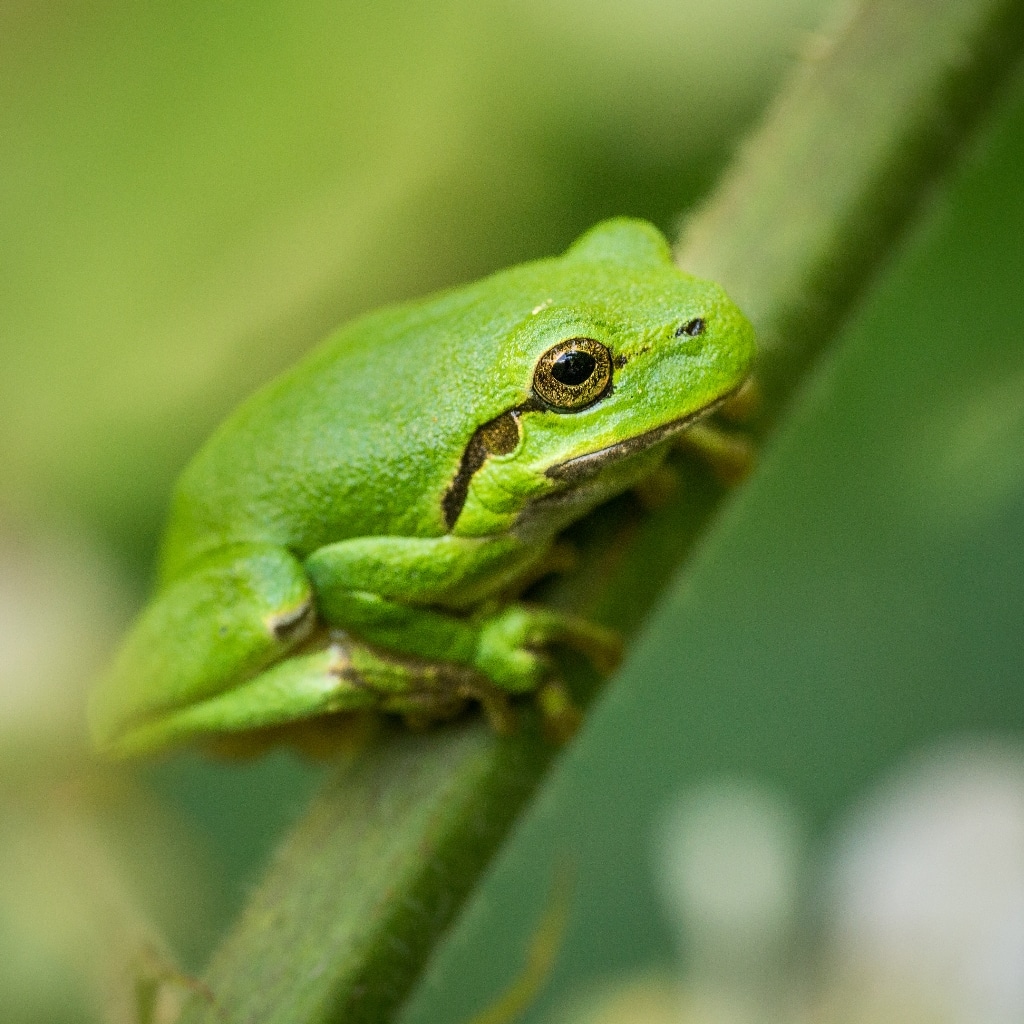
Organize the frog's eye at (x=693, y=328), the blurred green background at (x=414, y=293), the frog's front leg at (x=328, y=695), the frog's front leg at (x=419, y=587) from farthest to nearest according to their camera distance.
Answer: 1. the blurred green background at (x=414, y=293)
2. the frog's front leg at (x=419, y=587)
3. the frog's front leg at (x=328, y=695)
4. the frog's eye at (x=693, y=328)

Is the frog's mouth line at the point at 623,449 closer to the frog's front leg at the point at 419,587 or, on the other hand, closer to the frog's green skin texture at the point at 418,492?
the frog's green skin texture at the point at 418,492

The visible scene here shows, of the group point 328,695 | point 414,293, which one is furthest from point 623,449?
point 414,293

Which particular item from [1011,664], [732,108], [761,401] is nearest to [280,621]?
[761,401]

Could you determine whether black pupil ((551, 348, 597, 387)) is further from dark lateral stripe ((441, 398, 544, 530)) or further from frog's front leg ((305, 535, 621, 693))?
frog's front leg ((305, 535, 621, 693))

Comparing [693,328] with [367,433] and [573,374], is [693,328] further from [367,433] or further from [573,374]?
[367,433]

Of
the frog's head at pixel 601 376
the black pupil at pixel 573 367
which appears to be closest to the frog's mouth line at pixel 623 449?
the frog's head at pixel 601 376

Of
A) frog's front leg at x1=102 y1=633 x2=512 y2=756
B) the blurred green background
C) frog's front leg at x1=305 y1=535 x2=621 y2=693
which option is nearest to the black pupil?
frog's front leg at x1=305 y1=535 x2=621 y2=693
